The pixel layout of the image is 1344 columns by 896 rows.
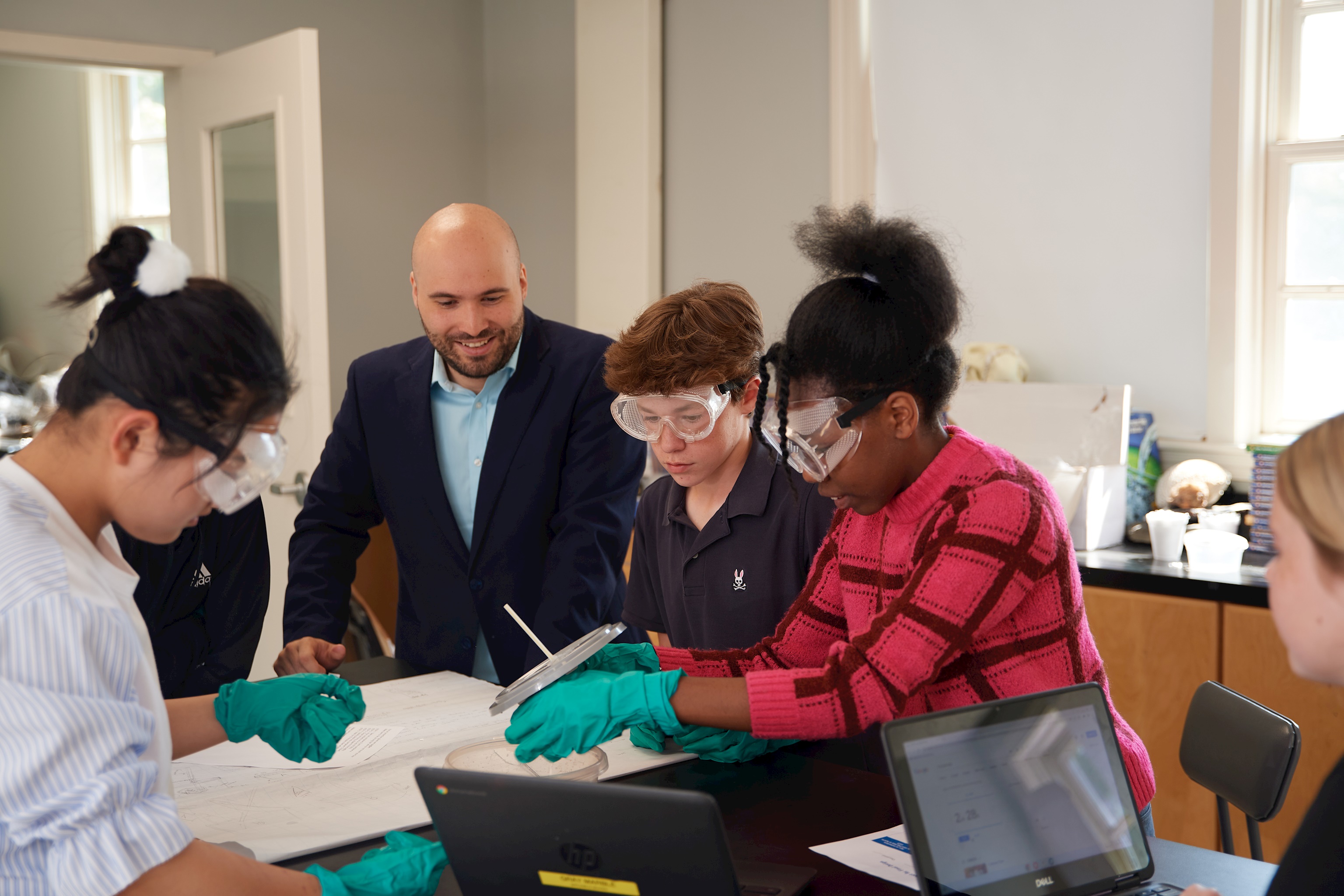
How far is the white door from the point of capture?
3.38m

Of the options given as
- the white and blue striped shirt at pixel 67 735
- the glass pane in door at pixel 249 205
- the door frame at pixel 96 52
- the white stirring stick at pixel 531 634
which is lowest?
the white stirring stick at pixel 531 634

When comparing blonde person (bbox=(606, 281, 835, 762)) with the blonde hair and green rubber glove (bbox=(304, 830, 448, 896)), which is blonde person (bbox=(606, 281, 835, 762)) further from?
the blonde hair

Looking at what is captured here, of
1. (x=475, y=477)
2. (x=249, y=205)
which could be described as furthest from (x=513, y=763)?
(x=249, y=205)

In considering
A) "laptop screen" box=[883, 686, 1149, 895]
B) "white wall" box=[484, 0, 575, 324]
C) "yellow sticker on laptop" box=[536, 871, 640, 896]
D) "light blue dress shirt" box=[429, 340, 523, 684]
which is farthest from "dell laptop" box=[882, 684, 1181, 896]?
"white wall" box=[484, 0, 575, 324]

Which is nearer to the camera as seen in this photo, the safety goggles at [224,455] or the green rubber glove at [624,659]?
the safety goggles at [224,455]

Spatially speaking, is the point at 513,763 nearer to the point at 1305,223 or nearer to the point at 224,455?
the point at 224,455

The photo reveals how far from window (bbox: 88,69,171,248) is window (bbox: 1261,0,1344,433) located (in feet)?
17.4

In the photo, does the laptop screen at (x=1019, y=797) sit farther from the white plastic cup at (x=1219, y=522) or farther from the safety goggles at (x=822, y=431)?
the white plastic cup at (x=1219, y=522)

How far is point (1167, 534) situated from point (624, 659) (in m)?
1.80

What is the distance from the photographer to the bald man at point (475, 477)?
7.16ft

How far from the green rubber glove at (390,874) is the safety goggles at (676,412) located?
2.62ft

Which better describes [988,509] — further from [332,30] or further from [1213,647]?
[332,30]

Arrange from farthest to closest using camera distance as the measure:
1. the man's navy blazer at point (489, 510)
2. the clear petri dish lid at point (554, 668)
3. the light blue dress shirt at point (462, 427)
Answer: the light blue dress shirt at point (462, 427)
the man's navy blazer at point (489, 510)
the clear petri dish lid at point (554, 668)

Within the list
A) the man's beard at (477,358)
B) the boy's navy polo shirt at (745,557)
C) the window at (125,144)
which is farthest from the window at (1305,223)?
the window at (125,144)
